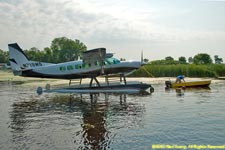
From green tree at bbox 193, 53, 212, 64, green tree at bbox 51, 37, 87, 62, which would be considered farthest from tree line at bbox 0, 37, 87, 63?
green tree at bbox 193, 53, 212, 64

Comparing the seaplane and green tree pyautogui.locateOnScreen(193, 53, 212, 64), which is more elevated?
green tree pyautogui.locateOnScreen(193, 53, 212, 64)

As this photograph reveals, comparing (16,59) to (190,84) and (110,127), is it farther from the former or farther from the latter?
(110,127)

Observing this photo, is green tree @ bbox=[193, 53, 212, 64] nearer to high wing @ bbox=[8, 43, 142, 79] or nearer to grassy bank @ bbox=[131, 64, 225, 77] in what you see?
grassy bank @ bbox=[131, 64, 225, 77]

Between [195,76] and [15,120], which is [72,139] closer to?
[15,120]

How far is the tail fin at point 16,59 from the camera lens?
27.8 metres

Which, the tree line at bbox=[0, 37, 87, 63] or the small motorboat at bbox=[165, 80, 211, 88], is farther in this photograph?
the tree line at bbox=[0, 37, 87, 63]

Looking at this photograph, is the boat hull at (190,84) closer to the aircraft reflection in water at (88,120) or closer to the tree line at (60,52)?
the aircraft reflection in water at (88,120)

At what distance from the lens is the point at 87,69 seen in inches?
1067

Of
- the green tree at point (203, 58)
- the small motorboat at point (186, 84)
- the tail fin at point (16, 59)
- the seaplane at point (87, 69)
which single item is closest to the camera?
the seaplane at point (87, 69)

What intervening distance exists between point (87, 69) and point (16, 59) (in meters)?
6.86

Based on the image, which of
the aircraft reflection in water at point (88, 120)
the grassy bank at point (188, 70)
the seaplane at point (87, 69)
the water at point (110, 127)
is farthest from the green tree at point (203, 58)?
the aircraft reflection in water at point (88, 120)

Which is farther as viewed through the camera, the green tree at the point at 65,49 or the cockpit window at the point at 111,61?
the green tree at the point at 65,49

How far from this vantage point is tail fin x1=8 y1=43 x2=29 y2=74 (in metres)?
27.8

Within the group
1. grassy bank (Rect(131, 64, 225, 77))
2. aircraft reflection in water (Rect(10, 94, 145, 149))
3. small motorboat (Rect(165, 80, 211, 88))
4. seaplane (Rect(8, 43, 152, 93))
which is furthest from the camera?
grassy bank (Rect(131, 64, 225, 77))
